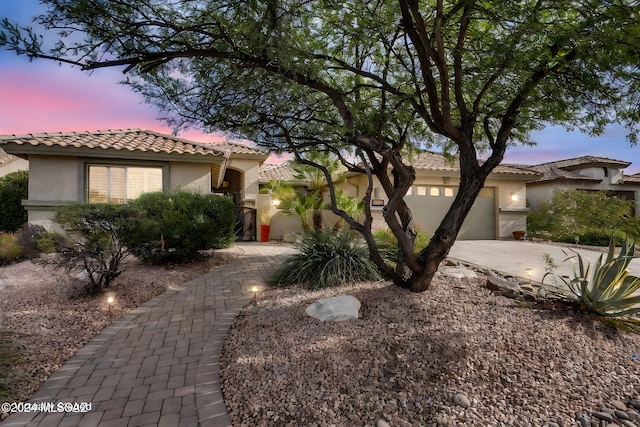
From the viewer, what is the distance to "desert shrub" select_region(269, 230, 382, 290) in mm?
5477

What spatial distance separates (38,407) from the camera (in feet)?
8.23

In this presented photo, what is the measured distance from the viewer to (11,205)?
1150cm

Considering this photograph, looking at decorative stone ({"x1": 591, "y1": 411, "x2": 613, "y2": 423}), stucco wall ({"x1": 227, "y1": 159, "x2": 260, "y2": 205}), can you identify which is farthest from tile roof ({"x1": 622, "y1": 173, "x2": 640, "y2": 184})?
decorative stone ({"x1": 591, "y1": 411, "x2": 613, "y2": 423})

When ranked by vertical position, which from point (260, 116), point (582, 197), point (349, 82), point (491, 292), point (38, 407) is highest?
point (349, 82)

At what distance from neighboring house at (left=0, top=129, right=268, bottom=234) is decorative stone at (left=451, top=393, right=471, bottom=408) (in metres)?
9.70

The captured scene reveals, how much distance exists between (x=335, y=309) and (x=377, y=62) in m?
4.25

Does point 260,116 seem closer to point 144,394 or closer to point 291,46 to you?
point 291,46

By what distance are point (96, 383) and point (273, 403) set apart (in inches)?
69.1

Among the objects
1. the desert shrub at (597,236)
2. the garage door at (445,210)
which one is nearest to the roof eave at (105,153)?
the garage door at (445,210)

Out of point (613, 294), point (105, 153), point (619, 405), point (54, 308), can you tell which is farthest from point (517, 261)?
point (105, 153)

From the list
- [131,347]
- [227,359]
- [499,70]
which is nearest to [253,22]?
[499,70]

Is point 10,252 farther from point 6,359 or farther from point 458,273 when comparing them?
point 458,273

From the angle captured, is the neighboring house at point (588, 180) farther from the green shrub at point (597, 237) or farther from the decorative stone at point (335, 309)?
the decorative stone at point (335, 309)

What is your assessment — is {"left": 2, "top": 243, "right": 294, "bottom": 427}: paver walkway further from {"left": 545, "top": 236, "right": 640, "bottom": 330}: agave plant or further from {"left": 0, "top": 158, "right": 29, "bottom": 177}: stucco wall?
{"left": 0, "top": 158, "right": 29, "bottom": 177}: stucco wall
